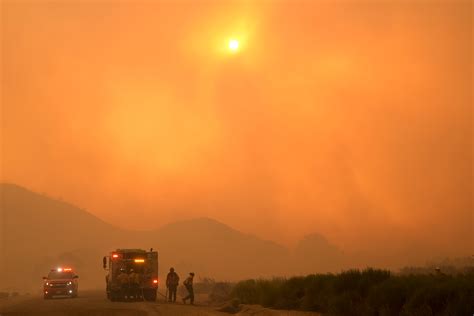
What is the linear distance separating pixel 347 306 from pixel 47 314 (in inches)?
544

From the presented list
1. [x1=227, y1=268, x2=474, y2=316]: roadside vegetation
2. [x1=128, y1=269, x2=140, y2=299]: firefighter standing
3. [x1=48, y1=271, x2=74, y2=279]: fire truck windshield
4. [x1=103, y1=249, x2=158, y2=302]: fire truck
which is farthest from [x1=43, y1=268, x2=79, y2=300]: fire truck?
[x1=227, y1=268, x2=474, y2=316]: roadside vegetation

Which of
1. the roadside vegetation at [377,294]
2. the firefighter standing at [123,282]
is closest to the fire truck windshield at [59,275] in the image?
the firefighter standing at [123,282]

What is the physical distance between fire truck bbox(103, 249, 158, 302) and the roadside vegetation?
392 inches

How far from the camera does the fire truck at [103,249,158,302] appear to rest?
38.7 m

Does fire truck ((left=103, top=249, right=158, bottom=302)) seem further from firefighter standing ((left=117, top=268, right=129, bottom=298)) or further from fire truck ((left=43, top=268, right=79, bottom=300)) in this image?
fire truck ((left=43, top=268, right=79, bottom=300))

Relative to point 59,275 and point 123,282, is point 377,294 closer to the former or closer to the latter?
point 123,282

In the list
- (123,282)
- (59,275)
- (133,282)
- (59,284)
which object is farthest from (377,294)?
(59,275)

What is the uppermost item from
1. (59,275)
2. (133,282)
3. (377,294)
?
(59,275)

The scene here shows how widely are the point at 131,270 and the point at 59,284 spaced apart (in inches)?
357

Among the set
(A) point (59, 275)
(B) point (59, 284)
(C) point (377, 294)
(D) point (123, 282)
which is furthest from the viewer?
(A) point (59, 275)

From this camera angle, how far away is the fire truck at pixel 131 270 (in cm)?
3872

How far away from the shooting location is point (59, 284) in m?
45.0

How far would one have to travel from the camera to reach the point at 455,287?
61.4 feet

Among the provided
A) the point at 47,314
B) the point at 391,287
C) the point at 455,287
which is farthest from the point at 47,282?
the point at 455,287
